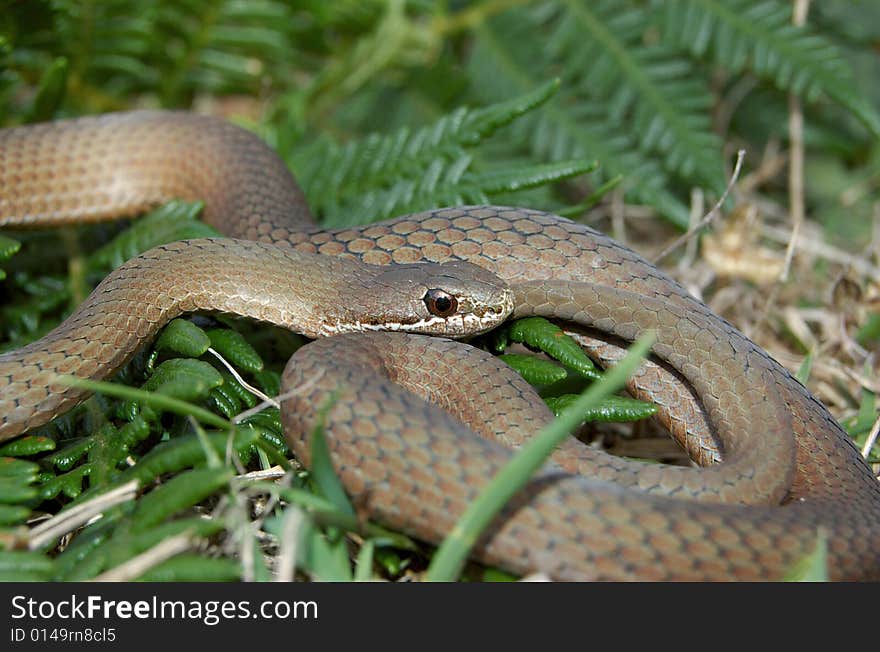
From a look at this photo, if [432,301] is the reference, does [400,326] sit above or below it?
below

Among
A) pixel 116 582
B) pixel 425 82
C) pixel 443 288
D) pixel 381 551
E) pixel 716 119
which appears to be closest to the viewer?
pixel 116 582

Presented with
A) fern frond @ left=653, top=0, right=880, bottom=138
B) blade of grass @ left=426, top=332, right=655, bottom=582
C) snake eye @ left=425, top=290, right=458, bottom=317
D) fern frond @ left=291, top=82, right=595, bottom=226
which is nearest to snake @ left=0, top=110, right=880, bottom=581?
snake eye @ left=425, top=290, right=458, bottom=317

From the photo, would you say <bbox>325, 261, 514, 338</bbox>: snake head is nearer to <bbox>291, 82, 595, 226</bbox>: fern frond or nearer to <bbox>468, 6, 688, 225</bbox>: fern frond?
<bbox>291, 82, 595, 226</bbox>: fern frond

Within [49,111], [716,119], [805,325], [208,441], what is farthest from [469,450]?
[716,119]

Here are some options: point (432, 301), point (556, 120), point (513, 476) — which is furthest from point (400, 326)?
point (556, 120)

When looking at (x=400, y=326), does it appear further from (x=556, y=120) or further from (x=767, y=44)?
(x=767, y=44)
